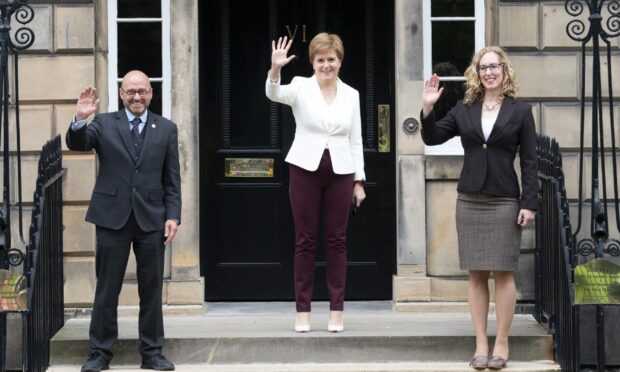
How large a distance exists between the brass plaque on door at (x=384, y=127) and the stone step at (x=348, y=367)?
2.43m

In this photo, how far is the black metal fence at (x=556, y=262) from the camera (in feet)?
26.5

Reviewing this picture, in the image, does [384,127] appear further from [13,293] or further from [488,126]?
[13,293]

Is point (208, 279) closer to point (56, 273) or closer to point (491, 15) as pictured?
point (56, 273)

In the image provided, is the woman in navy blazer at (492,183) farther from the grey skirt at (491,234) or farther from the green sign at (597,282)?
the green sign at (597,282)

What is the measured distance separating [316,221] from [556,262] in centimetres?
160

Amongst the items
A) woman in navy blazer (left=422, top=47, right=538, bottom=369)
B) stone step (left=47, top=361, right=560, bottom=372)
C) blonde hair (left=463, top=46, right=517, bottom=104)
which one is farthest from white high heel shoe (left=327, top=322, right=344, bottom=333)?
blonde hair (left=463, top=46, right=517, bottom=104)

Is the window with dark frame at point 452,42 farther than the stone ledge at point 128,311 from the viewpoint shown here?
Yes

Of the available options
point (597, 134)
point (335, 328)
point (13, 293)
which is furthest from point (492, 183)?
point (13, 293)

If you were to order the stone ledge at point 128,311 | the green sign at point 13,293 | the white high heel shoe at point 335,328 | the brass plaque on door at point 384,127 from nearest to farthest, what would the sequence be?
the green sign at point 13,293
the white high heel shoe at point 335,328
the stone ledge at point 128,311
the brass plaque on door at point 384,127

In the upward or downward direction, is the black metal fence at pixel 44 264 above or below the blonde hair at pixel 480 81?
below

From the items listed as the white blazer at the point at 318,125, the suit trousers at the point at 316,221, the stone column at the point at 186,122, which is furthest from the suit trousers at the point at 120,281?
the stone column at the point at 186,122

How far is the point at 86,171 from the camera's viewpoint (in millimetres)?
9836

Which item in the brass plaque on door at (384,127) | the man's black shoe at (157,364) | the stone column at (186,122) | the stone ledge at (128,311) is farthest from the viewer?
the brass plaque on door at (384,127)

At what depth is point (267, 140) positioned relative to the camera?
410 inches
